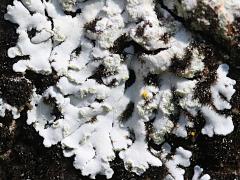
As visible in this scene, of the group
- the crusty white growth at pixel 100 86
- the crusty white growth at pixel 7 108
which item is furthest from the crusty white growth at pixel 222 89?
the crusty white growth at pixel 7 108

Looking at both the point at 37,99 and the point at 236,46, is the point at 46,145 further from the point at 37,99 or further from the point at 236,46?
the point at 236,46

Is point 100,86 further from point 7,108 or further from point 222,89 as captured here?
point 222,89

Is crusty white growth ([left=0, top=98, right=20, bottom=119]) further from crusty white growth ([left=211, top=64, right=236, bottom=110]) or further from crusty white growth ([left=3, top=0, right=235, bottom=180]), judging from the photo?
crusty white growth ([left=211, top=64, right=236, bottom=110])

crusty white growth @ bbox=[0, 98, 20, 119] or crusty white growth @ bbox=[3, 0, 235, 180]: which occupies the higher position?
crusty white growth @ bbox=[3, 0, 235, 180]

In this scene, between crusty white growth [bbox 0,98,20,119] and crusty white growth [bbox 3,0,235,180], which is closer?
crusty white growth [bbox 3,0,235,180]

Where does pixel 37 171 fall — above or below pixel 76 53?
below

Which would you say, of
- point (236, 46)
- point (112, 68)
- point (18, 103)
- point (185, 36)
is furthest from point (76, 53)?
point (236, 46)

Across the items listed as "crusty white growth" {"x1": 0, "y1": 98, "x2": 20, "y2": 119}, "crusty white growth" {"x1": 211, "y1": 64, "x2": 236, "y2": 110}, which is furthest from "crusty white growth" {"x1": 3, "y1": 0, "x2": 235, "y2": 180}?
"crusty white growth" {"x1": 211, "y1": 64, "x2": 236, "y2": 110}

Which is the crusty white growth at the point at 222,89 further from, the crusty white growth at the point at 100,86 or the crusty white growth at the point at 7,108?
the crusty white growth at the point at 7,108
